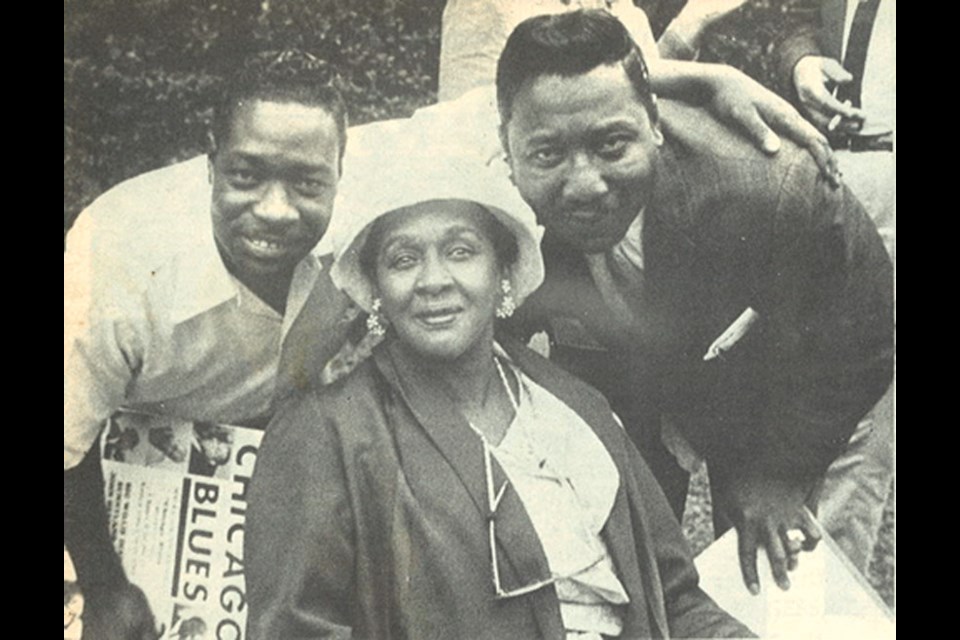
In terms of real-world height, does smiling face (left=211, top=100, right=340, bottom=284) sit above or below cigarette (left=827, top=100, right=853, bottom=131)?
below

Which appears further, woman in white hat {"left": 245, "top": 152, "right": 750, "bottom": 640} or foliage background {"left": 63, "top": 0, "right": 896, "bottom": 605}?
foliage background {"left": 63, "top": 0, "right": 896, "bottom": 605}

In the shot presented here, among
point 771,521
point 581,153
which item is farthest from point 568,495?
point 581,153

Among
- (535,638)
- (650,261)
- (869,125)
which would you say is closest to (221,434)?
(535,638)

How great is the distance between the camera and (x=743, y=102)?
10.5 feet

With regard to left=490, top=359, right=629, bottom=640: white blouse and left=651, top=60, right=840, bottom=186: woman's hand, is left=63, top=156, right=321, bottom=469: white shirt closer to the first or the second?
left=490, top=359, right=629, bottom=640: white blouse

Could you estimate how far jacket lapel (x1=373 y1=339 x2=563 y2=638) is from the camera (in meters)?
2.97

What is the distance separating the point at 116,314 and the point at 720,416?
4.96 ft

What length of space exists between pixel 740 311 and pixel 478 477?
0.77 m

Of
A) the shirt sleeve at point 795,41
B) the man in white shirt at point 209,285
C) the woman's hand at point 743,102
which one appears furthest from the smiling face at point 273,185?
the shirt sleeve at point 795,41

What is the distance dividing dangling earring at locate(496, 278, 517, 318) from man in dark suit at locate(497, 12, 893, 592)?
3cm

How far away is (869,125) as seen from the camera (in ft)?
10.6

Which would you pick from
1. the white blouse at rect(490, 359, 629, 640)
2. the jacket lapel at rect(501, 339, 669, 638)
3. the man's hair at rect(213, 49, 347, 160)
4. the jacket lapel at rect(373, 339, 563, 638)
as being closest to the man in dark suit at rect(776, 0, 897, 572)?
the jacket lapel at rect(501, 339, 669, 638)

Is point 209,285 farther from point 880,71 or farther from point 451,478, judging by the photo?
point 880,71

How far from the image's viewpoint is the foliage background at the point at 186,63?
3.17 metres
